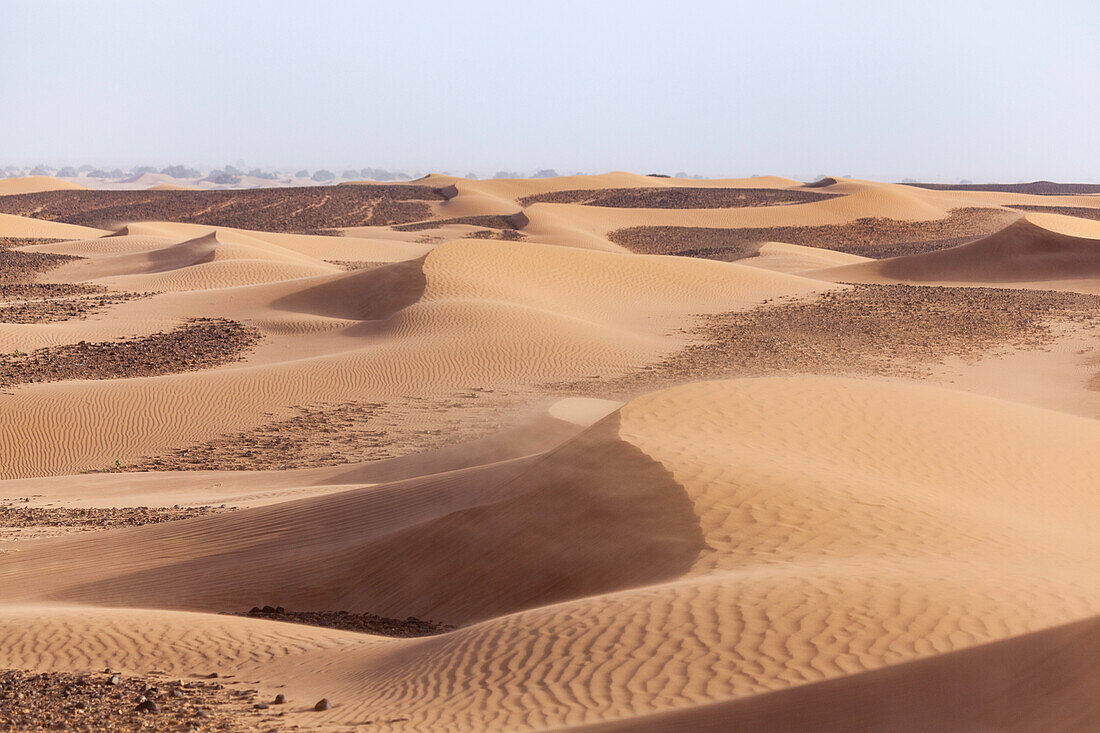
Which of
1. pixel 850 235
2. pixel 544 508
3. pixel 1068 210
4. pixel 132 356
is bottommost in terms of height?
pixel 132 356

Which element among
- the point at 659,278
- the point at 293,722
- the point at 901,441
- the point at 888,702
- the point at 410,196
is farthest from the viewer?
the point at 410,196

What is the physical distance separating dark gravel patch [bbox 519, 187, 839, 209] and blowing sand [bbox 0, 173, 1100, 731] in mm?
37348

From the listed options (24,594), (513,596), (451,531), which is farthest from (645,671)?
(24,594)

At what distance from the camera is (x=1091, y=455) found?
430 inches

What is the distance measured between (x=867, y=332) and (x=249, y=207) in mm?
50876

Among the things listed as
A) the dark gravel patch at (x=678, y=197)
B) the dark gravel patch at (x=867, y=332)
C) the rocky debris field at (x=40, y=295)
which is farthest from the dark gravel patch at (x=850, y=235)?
the rocky debris field at (x=40, y=295)

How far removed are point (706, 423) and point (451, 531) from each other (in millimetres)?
2766

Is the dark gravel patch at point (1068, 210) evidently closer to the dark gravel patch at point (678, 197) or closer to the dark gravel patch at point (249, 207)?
the dark gravel patch at point (678, 197)

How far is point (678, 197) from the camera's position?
66500mm

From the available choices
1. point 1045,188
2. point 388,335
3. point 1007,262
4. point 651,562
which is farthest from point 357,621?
point 1045,188

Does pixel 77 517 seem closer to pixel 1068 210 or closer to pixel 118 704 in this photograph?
pixel 118 704

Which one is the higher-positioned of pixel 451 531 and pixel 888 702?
pixel 888 702

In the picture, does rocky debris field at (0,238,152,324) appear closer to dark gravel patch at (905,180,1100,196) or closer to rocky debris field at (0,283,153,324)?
rocky debris field at (0,283,153,324)

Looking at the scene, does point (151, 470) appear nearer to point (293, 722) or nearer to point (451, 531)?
point (451, 531)
